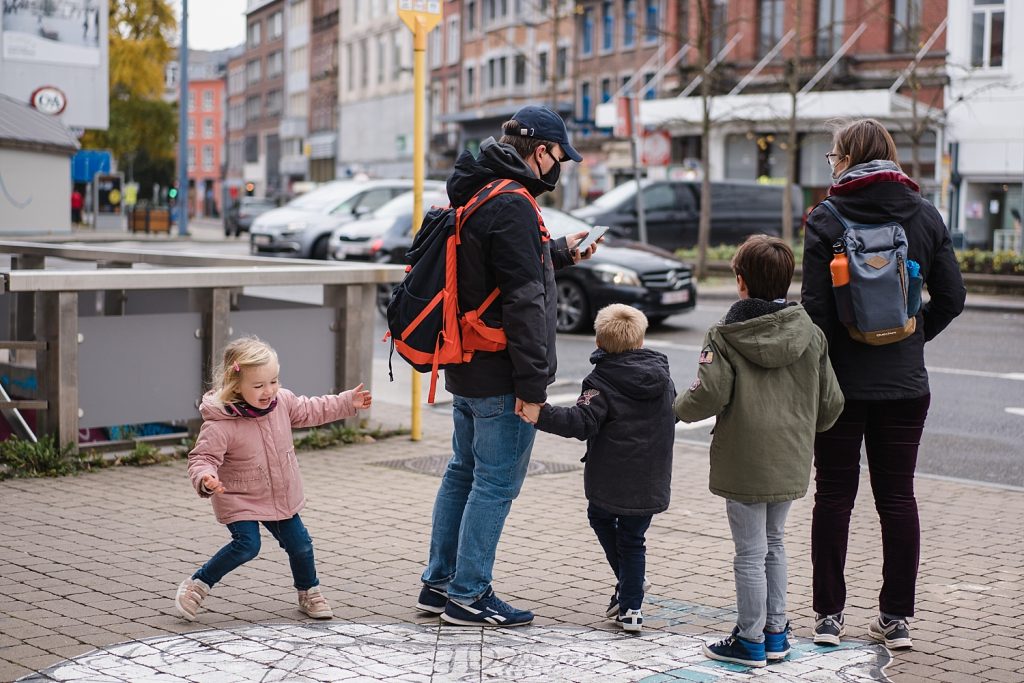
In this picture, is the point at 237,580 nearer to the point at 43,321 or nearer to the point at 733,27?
the point at 43,321

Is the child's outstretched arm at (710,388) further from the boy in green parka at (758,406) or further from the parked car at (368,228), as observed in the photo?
the parked car at (368,228)

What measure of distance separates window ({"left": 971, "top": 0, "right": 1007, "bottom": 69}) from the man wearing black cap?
3536 cm

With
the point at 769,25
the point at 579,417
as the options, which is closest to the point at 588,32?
the point at 769,25

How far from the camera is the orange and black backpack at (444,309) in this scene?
5094 mm

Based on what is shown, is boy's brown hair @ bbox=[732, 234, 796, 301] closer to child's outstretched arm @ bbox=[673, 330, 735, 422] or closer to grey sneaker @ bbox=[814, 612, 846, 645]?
child's outstretched arm @ bbox=[673, 330, 735, 422]

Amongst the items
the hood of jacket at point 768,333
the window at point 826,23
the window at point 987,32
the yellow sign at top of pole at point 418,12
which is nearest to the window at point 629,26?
the window at point 826,23

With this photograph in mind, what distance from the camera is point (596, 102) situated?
2185 inches

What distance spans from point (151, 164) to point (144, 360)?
330 feet

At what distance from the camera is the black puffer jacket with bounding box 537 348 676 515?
204 inches

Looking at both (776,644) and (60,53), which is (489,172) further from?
(60,53)

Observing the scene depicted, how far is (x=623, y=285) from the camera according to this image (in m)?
17.1

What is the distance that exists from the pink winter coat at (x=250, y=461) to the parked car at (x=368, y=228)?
1524 centimetres

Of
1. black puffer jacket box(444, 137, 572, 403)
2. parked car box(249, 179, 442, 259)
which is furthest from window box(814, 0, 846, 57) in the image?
black puffer jacket box(444, 137, 572, 403)

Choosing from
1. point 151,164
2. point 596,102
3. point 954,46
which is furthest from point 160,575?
point 151,164
